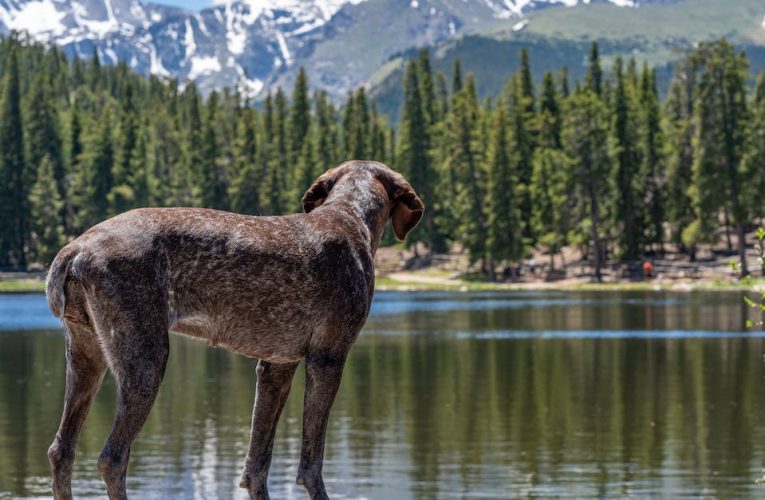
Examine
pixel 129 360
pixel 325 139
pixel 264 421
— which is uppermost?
pixel 129 360

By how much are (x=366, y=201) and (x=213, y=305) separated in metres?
1.40

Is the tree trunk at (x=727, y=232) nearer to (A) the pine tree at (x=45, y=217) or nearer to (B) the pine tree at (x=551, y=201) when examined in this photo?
(B) the pine tree at (x=551, y=201)

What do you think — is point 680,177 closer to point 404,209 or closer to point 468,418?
point 468,418

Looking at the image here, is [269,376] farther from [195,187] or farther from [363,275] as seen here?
[195,187]

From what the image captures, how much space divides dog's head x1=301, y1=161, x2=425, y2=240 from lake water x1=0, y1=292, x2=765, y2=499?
10216mm

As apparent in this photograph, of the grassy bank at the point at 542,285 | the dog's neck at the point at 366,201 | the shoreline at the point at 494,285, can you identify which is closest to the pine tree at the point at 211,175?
the shoreline at the point at 494,285

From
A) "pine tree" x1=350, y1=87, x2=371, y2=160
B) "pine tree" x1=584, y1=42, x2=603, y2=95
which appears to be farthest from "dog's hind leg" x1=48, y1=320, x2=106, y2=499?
"pine tree" x1=584, y1=42, x2=603, y2=95

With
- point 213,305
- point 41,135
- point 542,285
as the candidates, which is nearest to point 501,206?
point 542,285

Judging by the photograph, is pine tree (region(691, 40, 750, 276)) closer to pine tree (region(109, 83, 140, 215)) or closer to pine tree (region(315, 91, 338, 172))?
pine tree (region(315, 91, 338, 172))

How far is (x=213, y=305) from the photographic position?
748 centimetres

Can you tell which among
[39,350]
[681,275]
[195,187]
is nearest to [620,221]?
[681,275]

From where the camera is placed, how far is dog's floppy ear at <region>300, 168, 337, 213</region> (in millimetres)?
8789

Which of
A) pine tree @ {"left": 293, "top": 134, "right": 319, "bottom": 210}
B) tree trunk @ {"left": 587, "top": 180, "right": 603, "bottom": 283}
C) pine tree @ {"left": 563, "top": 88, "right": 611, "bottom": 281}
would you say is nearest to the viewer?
tree trunk @ {"left": 587, "top": 180, "right": 603, "bottom": 283}

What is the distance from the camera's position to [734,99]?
3917 inches
